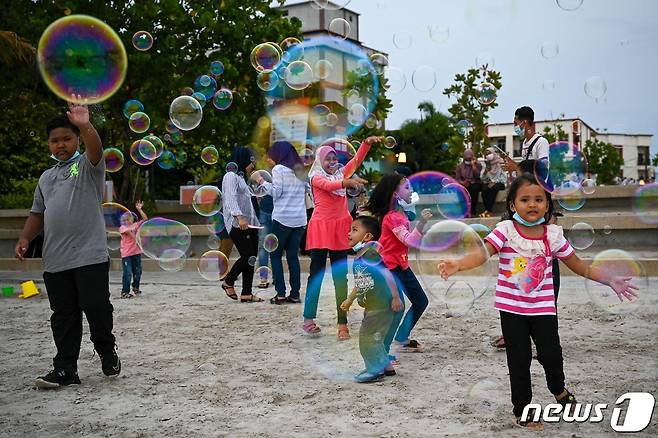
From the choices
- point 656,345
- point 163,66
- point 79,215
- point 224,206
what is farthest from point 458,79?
point 79,215

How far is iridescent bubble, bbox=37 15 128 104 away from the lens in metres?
6.16

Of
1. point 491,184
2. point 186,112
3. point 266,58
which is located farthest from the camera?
point 491,184

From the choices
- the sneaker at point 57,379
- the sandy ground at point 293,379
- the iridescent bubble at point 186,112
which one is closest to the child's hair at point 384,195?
the sandy ground at point 293,379

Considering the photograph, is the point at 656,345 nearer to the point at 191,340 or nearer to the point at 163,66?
the point at 191,340

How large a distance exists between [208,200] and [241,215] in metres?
0.76

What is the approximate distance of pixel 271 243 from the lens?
816cm

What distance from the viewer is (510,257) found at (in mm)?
3609

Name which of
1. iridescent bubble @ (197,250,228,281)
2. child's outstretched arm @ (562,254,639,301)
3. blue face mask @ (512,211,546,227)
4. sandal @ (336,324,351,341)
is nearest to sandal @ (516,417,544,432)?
child's outstretched arm @ (562,254,639,301)

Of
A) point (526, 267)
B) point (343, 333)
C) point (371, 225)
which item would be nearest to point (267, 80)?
point (343, 333)

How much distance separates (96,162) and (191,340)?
1996 millimetres

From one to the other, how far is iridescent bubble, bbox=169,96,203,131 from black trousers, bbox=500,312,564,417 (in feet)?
18.9

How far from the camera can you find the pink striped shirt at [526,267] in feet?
11.6

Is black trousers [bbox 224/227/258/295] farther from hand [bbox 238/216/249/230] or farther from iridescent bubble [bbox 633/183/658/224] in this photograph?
iridescent bubble [bbox 633/183/658/224]

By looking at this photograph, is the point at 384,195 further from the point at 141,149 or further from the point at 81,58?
the point at 141,149
